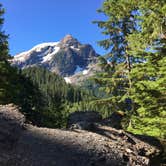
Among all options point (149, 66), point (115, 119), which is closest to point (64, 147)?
point (149, 66)

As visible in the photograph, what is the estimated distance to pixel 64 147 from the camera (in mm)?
10469

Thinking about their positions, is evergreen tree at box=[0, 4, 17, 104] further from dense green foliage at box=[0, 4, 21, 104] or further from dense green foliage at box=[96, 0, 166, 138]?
dense green foliage at box=[96, 0, 166, 138]

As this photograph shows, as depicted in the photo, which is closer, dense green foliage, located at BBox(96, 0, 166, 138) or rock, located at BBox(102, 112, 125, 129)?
dense green foliage, located at BBox(96, 0, 166, 138)

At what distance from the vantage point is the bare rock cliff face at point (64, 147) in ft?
31.6

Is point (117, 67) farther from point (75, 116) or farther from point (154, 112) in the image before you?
point (154, 112)

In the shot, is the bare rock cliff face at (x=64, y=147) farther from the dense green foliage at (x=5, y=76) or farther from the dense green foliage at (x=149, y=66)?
A: the dense green foliage at (x=5, y=76)

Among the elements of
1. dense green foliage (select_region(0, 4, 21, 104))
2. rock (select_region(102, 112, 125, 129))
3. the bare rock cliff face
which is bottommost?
the bare rock cliff face

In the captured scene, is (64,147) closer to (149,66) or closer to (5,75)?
(149,66)

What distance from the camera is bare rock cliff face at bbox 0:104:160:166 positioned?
962cm

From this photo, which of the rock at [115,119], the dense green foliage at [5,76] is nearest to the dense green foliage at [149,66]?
the rock at [115,119]

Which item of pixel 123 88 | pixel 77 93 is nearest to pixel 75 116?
pixel 123 88

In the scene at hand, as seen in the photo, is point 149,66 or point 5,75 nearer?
point 149,66

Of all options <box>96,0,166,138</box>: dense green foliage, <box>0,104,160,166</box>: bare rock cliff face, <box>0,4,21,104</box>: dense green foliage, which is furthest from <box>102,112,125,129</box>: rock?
<box>0,104,160,166</box>: bare rock cliff face

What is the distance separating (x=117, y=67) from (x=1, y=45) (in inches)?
336
